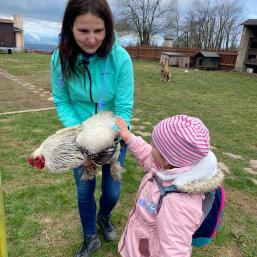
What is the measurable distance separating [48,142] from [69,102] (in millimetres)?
510

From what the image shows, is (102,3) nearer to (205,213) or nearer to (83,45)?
(83,45)

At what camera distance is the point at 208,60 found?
21219 mm

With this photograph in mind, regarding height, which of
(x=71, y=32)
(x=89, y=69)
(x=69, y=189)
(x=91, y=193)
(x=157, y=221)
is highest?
(x=71, y=32)

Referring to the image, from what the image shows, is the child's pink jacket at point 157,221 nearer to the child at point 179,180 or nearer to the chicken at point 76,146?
the child at point 179,180

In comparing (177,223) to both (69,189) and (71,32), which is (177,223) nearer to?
(71,32)

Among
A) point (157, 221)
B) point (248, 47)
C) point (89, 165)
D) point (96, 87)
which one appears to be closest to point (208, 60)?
point (248, 47)

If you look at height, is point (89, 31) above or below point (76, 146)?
above

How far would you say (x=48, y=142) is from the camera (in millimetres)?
1907

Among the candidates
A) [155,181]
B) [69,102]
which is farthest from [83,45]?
[155,181]

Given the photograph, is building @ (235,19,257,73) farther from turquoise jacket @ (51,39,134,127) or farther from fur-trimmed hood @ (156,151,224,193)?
fur-trimmed hood @ (156,151,224,193)

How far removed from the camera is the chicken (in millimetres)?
1827

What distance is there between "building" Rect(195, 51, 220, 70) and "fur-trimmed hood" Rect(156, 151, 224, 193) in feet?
67.9

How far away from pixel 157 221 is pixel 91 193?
981 millimetres

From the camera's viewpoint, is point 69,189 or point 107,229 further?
point 69,189
